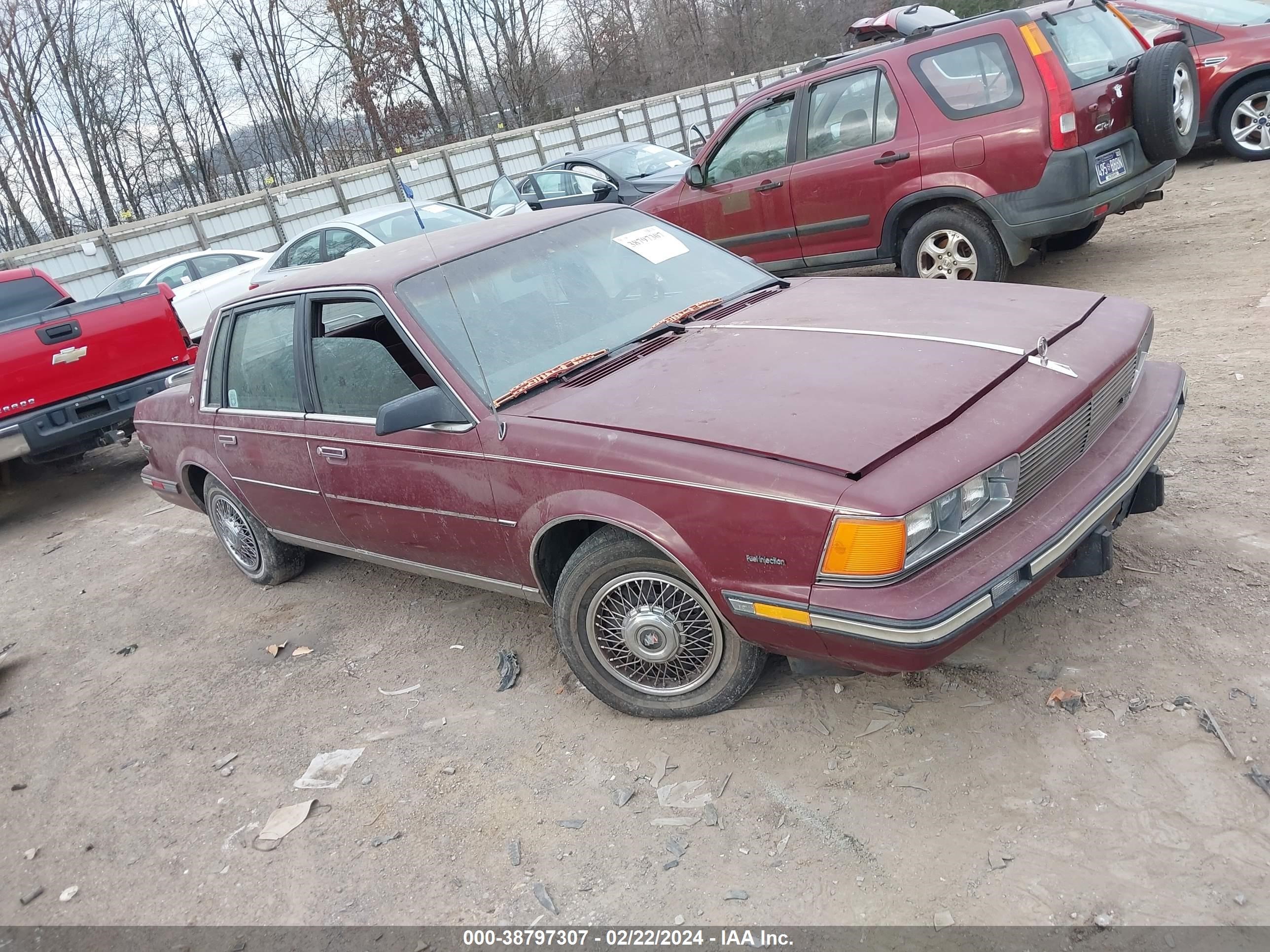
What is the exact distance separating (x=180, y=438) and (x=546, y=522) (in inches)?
116

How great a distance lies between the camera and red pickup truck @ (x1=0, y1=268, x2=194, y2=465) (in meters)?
6.71

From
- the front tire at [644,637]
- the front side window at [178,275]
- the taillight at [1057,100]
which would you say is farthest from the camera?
the front side window at [178,275]

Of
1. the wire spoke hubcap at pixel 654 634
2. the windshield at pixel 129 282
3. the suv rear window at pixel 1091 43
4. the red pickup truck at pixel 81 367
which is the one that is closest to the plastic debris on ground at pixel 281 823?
the wire spoke hubcap at pixel 654 634

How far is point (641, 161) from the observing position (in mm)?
12156

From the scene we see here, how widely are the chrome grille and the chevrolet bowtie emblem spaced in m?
6.93

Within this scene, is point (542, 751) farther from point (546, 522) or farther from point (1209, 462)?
point (1209, 462)

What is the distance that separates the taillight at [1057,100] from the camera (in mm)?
5707

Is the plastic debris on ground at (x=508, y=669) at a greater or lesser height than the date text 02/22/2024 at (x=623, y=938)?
greater

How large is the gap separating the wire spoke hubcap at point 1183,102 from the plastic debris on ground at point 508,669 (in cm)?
539

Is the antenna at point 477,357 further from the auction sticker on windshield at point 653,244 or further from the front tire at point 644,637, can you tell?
the auction sticker on windshield at point 653,244

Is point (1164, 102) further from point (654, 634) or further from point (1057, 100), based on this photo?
point (654, 634)

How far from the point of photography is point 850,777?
279 centimetres

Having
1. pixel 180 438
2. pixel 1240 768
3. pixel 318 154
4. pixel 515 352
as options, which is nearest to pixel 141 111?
pixel 318 154

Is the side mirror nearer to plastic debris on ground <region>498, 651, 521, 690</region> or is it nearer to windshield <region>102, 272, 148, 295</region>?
plastic debris on ground <region>498, 651, 521, 690</region>
